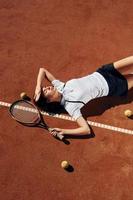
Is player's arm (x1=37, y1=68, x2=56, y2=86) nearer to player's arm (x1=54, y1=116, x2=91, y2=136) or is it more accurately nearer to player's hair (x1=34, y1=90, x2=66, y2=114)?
player's hair (x1=34, y1=90, x2=66, y2=114)

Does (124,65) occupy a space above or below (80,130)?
above

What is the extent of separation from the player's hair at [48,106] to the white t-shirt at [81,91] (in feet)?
0.73

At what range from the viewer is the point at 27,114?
8453mm

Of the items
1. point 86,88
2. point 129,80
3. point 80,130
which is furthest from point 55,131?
point 129,80

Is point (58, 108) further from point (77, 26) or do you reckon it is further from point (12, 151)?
point (77, 26)

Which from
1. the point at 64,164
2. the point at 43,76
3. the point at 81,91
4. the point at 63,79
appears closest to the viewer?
the point at 64,164

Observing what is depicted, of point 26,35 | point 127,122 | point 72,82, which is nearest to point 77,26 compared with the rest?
point 26,35

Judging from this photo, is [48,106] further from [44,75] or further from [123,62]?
[123,62]

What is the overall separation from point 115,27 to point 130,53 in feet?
2.97

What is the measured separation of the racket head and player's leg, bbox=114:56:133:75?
1.80 meters

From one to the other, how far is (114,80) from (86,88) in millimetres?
581

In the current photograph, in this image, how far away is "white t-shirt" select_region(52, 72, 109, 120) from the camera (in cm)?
815

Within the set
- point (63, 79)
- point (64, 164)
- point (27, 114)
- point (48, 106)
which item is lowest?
point (64, 164)

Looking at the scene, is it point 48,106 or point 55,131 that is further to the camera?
point 48,106
